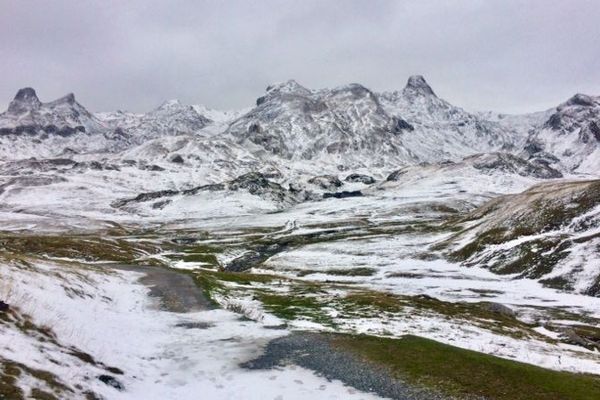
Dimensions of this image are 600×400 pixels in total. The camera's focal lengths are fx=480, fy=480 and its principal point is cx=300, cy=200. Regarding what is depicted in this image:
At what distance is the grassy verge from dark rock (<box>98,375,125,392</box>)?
12763mm

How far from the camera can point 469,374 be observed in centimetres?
2352

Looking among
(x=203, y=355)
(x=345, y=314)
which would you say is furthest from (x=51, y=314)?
(x=345, y=314)

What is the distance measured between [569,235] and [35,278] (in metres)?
104

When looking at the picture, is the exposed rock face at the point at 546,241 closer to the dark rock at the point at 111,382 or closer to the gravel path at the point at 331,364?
the gravel path at the point at 331,364

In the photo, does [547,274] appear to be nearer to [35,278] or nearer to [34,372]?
[35,278]

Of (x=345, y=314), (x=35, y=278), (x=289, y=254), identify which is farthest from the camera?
(x=289, y=254)

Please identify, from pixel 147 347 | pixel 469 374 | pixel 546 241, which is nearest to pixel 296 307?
pixel 147 347

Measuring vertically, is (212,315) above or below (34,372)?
below

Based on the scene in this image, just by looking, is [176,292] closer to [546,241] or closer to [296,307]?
[296,307]

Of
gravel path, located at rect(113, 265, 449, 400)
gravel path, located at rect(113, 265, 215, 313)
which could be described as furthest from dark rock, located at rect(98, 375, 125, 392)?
gravel path, located at rect(113, 265, 215, 313)

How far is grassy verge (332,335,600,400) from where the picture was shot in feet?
68.8

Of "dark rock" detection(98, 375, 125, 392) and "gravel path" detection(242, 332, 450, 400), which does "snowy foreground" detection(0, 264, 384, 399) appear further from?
"gravel path" detection(242, 332, 450, 400)

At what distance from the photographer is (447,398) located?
67.5 ft

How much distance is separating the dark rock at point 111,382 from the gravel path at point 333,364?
6817 mm
